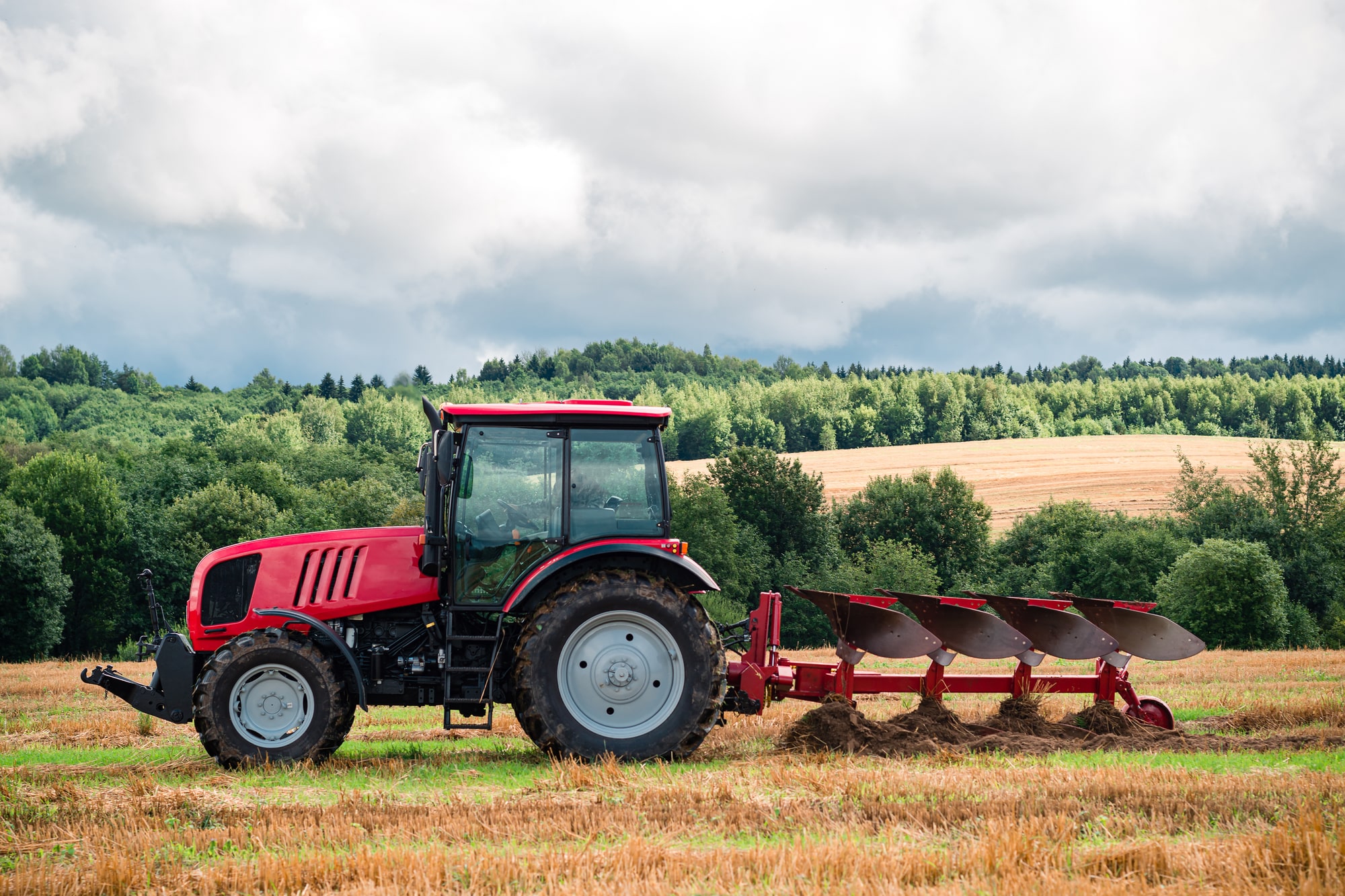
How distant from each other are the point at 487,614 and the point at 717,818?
2654mm

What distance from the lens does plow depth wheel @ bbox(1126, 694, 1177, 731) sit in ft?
28.8

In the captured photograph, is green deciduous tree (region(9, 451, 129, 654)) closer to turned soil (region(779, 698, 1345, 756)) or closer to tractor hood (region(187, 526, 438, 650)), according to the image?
tractor hood (region(187, 526, 438, 650))

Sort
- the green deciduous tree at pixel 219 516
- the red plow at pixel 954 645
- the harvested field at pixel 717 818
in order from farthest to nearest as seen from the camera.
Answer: the green deciduous tree at pixel 219 516, the red plow at pixel 954 645, the harvested field at pixel 717 818

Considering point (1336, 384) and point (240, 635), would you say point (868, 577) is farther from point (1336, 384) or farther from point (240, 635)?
point (1336, 384)

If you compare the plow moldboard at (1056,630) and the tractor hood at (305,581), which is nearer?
the tractor hood at (305,581)

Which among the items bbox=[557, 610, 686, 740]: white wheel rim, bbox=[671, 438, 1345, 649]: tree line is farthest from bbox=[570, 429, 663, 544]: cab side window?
bbox=[671, 438, 1345, 649]: tree line

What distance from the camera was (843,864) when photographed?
15.1ft

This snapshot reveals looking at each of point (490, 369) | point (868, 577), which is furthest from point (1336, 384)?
point (490, 369)

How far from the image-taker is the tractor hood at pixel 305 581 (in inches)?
306

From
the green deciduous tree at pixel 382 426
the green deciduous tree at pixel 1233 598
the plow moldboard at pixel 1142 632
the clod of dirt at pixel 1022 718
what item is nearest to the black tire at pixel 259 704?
the clod of dirt at pixel 1022 718

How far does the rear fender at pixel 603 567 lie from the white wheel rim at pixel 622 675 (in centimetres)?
37

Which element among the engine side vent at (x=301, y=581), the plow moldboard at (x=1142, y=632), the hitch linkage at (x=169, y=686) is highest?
the engine side vent at (x=301, y=581)

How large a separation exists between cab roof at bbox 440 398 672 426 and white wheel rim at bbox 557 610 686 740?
1409mm

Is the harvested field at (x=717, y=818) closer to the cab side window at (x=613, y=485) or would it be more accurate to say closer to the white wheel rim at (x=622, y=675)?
the white wheel rim at (x=622, y=675)
